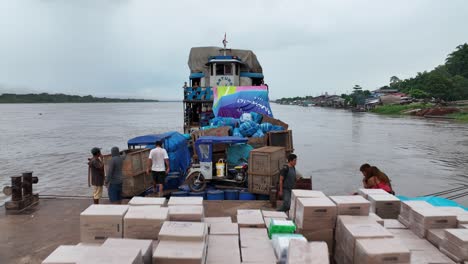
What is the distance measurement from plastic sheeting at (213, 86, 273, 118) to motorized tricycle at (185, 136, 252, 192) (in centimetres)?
604

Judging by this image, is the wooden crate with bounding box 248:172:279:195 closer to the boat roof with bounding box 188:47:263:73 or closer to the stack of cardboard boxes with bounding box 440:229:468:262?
the stack of cardboard boxes with bounding box 440:229:468:262

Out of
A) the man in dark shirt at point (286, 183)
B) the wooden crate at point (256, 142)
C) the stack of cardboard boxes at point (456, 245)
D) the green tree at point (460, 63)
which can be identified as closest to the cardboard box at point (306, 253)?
the stack of cardboard boxes at point (456, 245)

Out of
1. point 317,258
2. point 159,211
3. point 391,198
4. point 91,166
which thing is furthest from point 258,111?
point 317,258

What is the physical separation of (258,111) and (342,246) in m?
12.2

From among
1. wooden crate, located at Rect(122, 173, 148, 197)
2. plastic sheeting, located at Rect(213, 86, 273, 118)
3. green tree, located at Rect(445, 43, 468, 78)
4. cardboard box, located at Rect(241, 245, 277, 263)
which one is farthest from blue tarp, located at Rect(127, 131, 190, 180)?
green tree, located at Rect(445, 43, 468, 78)

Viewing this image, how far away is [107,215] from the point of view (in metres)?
4.65

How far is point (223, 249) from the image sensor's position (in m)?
4.51

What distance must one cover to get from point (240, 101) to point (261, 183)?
7573 millimetres

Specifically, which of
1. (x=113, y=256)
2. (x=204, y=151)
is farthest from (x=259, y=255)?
(x=204, y=151)

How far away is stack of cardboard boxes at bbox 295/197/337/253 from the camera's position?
16.8ft

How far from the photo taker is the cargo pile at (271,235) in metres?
3.88

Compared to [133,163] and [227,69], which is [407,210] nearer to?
[133,163]

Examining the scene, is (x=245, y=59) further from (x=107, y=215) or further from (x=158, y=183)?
(x=107, y=215)

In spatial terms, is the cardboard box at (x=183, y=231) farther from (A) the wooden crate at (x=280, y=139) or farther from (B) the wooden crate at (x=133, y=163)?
(A) the wooden crate at (x=280, y=139)
